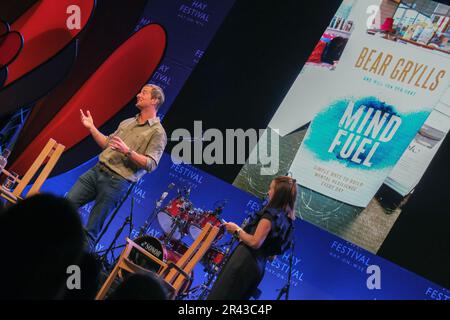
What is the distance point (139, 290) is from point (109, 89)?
4.11 m

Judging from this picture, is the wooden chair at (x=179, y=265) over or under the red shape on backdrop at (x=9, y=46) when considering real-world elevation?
under

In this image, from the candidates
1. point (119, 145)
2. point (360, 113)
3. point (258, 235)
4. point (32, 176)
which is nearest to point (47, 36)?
point (32, 176)

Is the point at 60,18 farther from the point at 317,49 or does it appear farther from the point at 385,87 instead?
the point at 385,87

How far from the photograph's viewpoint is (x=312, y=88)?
5188mm

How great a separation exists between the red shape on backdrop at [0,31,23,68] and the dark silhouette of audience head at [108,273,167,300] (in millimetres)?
4061

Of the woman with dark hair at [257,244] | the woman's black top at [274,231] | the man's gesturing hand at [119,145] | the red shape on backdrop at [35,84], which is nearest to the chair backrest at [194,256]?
the woman with dark hair at [257,244]

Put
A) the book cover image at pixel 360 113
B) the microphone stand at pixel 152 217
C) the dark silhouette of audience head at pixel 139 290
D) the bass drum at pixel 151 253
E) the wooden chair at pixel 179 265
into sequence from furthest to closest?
the microphone stand at pixel 152 217
the book cover image at pixel 360 113
the bass drum at pixel 151 253
the wooden chair at pixel 179 265
the dark silhouette of audience head at pixel 139 290

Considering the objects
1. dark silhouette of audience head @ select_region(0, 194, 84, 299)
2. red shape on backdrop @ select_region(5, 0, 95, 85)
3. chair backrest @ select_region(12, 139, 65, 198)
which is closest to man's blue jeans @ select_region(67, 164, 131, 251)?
chair backrest @ select_region(12, 139, 65, 198)

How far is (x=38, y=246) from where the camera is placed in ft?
4.90

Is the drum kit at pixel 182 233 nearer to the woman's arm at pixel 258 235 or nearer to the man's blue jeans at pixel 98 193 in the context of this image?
the man's blue jeans at pixel 98 193

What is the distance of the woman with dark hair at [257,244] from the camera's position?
340 cm

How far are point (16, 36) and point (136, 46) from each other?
3.95 feet

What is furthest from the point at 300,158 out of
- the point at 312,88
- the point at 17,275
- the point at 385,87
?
the point at 17,275

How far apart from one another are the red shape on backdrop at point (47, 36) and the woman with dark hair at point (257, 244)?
3014mm
